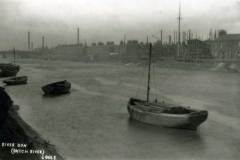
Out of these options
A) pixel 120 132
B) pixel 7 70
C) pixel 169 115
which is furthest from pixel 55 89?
pixel 7 70

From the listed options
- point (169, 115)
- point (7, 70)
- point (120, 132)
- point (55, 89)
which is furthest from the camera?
point (7, 70)

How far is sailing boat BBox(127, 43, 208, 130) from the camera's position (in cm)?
2062

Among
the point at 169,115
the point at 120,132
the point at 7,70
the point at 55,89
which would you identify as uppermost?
the point at 7,70

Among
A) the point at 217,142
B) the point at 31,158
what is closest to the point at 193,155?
the point at 217,142

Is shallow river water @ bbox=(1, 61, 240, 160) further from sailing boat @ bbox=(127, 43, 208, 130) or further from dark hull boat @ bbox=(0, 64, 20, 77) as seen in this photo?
dark hull boat @ bbox=(0, 64, 20, 77)

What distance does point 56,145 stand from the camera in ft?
54.6

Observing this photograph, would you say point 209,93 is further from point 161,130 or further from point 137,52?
point 137,52

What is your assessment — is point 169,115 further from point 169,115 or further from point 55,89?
point 55,89

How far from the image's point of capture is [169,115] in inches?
830

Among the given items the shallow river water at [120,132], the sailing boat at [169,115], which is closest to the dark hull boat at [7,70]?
the shallow river water at [120,132]

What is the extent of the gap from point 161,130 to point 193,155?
16.9 ft

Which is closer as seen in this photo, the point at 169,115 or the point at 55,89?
the point at 169,115

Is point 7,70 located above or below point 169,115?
above

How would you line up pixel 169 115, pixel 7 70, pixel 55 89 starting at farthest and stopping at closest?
pixel 7 70 < pixel 55 89 < pixel 169 115
